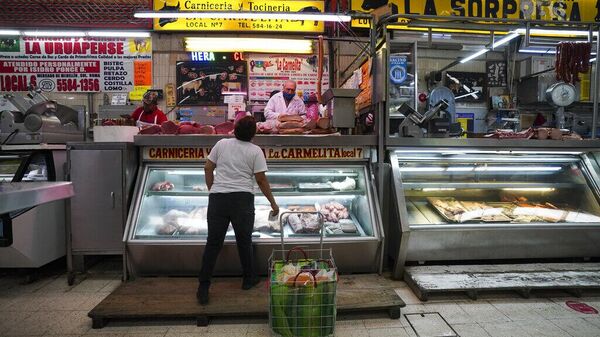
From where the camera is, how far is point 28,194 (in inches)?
65.1

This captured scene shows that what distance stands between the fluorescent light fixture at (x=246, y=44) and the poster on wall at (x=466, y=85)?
3923 millimetres

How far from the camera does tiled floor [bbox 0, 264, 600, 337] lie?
3.26m

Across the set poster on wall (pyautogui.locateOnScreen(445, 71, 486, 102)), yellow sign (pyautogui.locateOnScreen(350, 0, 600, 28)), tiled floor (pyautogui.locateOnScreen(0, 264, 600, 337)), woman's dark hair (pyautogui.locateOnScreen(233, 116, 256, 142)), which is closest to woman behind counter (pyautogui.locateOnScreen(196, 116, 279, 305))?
woman's dark hair (pyautogui.locateOnScreen(233, 116, 256, 142))

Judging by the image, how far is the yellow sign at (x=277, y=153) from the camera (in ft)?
14.9

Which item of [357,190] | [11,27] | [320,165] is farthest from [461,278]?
[11,27]

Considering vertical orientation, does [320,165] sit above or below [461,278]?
above

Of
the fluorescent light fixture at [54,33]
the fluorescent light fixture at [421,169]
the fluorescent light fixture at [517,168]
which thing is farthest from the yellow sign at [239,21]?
the fluorescent light fixture at [517,168]

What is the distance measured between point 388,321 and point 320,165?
6.56ft

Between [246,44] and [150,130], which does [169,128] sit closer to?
[150,130]

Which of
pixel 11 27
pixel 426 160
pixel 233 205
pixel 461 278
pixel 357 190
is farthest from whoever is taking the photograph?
pixel 11 27

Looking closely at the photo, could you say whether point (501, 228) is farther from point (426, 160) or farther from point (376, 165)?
point (376, 165)

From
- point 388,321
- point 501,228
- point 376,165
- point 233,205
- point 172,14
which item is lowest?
point 388,321

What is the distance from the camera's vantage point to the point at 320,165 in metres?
4.63

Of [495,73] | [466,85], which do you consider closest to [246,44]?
[466,85]
